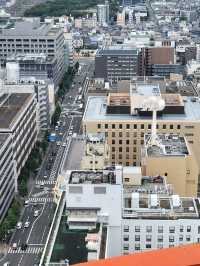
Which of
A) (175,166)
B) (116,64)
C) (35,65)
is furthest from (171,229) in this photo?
(116,64)

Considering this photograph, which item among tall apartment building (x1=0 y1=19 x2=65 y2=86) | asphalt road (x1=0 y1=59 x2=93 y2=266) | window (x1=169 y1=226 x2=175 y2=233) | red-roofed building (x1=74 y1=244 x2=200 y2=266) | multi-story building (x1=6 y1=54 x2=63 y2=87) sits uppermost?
tall apartment building (x1=0 y1=19 x2=65 y2=86)

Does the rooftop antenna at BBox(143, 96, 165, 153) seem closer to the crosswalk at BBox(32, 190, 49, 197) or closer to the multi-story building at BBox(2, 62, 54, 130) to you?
the crosswalk at BBox(32, 190, 49, 197)

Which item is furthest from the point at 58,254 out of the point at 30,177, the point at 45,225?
the point at 30,177

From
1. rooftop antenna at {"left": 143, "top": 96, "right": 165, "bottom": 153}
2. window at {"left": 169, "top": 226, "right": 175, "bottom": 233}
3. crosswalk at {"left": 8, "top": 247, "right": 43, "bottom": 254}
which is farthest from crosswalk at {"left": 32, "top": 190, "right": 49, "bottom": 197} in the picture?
window at {"left": 169, "top": 226, "right": 175, "bottom": 233}

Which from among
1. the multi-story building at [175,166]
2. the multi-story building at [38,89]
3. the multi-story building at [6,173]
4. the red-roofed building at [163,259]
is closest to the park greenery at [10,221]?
the multi-story building at [6,173]

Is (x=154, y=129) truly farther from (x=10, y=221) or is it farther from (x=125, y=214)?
(x=125, y=214)

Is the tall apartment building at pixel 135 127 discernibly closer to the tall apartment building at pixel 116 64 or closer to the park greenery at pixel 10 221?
the park greenery at pixel 10 221
